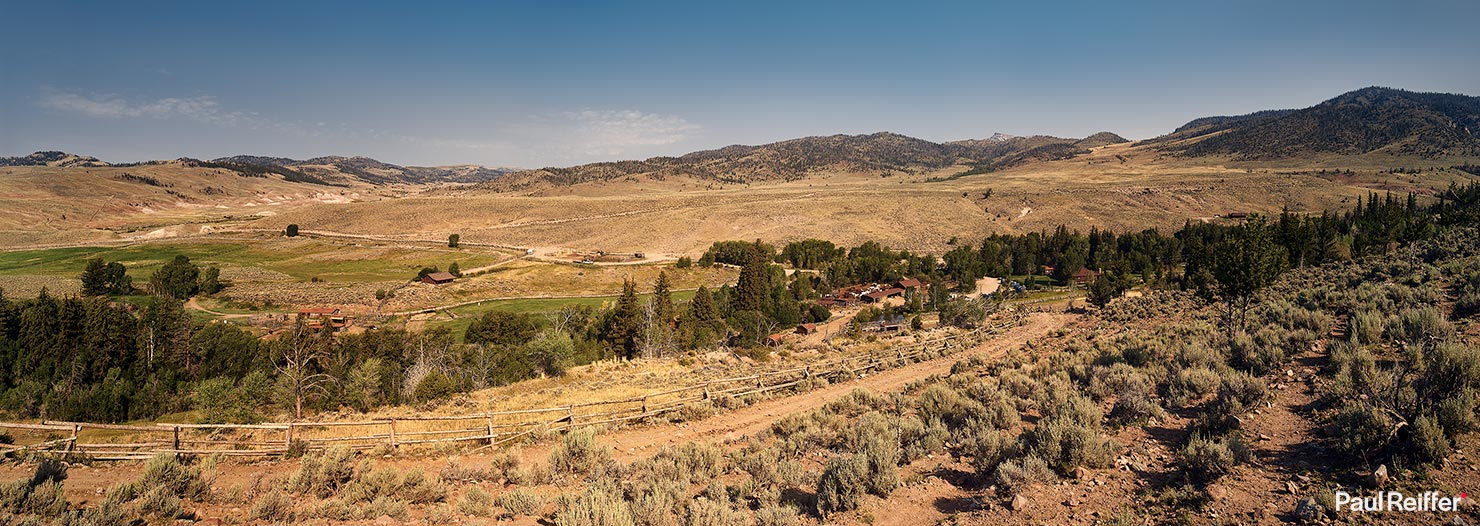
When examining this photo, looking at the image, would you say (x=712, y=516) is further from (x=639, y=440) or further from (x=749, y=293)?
(x=749, y=293)

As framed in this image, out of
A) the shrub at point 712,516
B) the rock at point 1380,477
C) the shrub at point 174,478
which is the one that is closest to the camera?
the rock at point 1380,477

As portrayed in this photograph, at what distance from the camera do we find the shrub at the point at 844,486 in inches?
386

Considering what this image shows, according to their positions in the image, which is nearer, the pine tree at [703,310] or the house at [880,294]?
the pine tree at [703,310]

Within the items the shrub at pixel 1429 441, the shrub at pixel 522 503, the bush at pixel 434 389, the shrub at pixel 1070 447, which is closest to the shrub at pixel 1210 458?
the shrub at pixel 1070 447

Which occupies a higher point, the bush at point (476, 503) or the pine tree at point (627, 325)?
the bush at point (476, 503)

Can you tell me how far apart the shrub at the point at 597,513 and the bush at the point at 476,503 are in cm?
190

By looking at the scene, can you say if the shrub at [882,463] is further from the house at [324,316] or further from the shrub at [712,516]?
the house at [324,316]

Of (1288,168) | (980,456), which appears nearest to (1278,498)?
(980,456)

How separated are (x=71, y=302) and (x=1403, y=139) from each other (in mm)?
304904

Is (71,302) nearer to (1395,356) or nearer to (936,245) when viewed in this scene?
(1395,356)

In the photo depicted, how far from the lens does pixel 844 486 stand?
10102mm

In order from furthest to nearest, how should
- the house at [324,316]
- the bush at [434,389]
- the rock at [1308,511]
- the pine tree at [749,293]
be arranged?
the pine tree at [749,293] → the house at [324,316] → the bush at [434,389] → the rock at [1308,511]

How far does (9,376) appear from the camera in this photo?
3522cm

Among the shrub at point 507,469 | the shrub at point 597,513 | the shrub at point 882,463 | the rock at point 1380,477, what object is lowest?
the shrub at point 507,469
